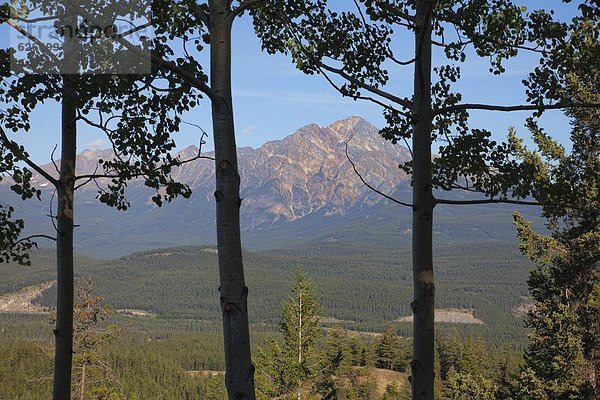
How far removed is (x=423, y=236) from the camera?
4.64m

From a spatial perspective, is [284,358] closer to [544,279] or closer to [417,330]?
[544,279]

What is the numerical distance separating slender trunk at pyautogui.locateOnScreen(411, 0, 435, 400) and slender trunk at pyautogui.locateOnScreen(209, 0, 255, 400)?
57.9 inches

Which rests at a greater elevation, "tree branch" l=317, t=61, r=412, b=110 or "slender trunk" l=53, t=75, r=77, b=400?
"tree branch" l=317, t=61, r=412, b=110

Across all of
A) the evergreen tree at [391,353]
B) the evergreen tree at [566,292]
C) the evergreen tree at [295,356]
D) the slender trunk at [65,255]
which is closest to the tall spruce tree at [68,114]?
the slender trunk at [65,255]

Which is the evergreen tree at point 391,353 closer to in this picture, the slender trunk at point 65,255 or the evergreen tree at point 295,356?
the evergreen tree at point 295,356

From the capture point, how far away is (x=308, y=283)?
75.8ft

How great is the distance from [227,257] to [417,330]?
68.9 inches

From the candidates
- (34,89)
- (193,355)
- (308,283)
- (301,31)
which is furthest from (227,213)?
(193,355)

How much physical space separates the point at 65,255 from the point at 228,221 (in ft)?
6.58

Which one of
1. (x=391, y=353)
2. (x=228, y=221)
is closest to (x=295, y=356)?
(x=228, y=221)

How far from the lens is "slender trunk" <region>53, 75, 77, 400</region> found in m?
4.75

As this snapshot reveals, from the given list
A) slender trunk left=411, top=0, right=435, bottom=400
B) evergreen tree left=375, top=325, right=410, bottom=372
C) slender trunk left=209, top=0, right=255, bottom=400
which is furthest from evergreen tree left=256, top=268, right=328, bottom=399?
evergreen tree left=375, top=325, right=410, bottom=372

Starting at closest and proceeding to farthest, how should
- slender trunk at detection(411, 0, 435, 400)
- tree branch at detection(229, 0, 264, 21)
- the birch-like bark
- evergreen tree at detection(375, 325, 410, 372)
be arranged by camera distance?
tree branch at detection(229, 0, 264, 21) → slender trunk at detection(411, 0, 435, 400) → the birch-like bark → evergreen tree at detection(375, 325, 410, 372)

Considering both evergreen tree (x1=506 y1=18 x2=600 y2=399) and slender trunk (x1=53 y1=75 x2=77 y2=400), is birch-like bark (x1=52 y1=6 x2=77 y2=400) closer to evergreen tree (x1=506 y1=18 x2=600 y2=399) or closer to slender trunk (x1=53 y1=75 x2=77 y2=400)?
slender trunk (x1=53 y1=75 x2=77 y2=400)
